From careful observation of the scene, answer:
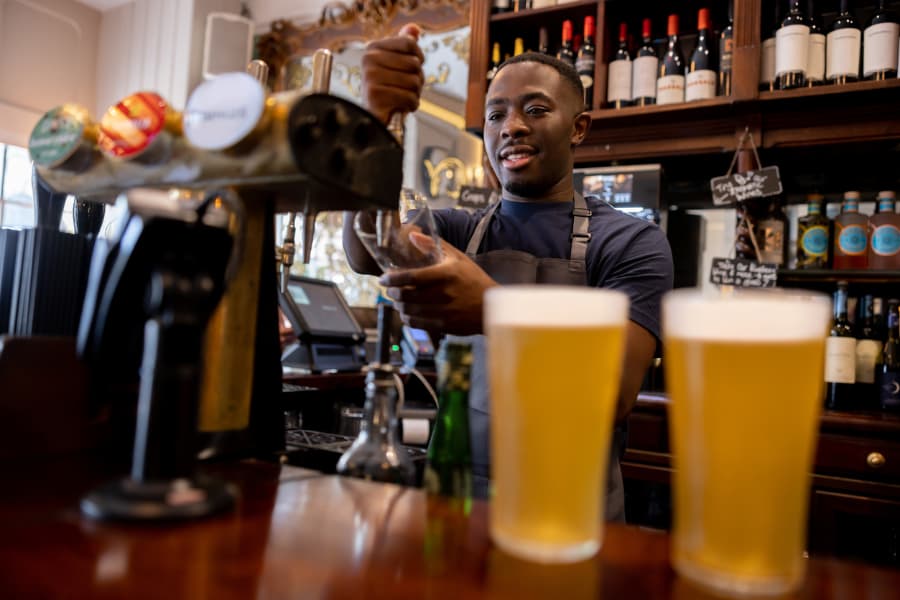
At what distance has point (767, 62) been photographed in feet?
7.81

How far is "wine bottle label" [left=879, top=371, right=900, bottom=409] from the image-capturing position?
7.15 feet

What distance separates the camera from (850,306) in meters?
2.37

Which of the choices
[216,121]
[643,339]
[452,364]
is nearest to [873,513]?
[643,339]

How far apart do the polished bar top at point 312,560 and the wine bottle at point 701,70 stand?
7.06 ft

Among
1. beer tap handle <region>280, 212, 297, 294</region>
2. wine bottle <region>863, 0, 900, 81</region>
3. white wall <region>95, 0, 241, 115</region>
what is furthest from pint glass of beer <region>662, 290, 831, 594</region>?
white wall <region>95, 0, 241, 115</region>

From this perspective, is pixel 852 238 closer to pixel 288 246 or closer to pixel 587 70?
pixel 587 70

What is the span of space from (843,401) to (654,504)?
0.68m

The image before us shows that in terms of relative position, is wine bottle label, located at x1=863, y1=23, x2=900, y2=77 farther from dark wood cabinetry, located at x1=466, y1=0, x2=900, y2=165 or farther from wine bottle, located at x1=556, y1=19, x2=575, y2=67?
wine bottle, located at x1=556, y1=19, x2=575, y2=67

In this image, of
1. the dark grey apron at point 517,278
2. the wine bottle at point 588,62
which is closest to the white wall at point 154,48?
the wine bottle at point 588,62

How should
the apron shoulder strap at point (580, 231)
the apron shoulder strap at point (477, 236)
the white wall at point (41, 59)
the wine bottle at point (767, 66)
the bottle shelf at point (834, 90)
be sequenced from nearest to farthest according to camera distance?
the apron shoulder strap at point (580, 231) → the apron shoulder strap at point (477, 236) → the bottle shelf at point (834, 90) → the wine bottle at point (767, 66) → the white wall at point (41, 59)

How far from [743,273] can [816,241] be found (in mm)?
315

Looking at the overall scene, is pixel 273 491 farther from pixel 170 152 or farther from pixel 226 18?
pixel 226 18

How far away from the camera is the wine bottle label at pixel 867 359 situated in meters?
2.28

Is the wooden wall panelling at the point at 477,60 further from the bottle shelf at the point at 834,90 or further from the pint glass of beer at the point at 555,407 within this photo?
the pint glass of beer at the point at 555,407
